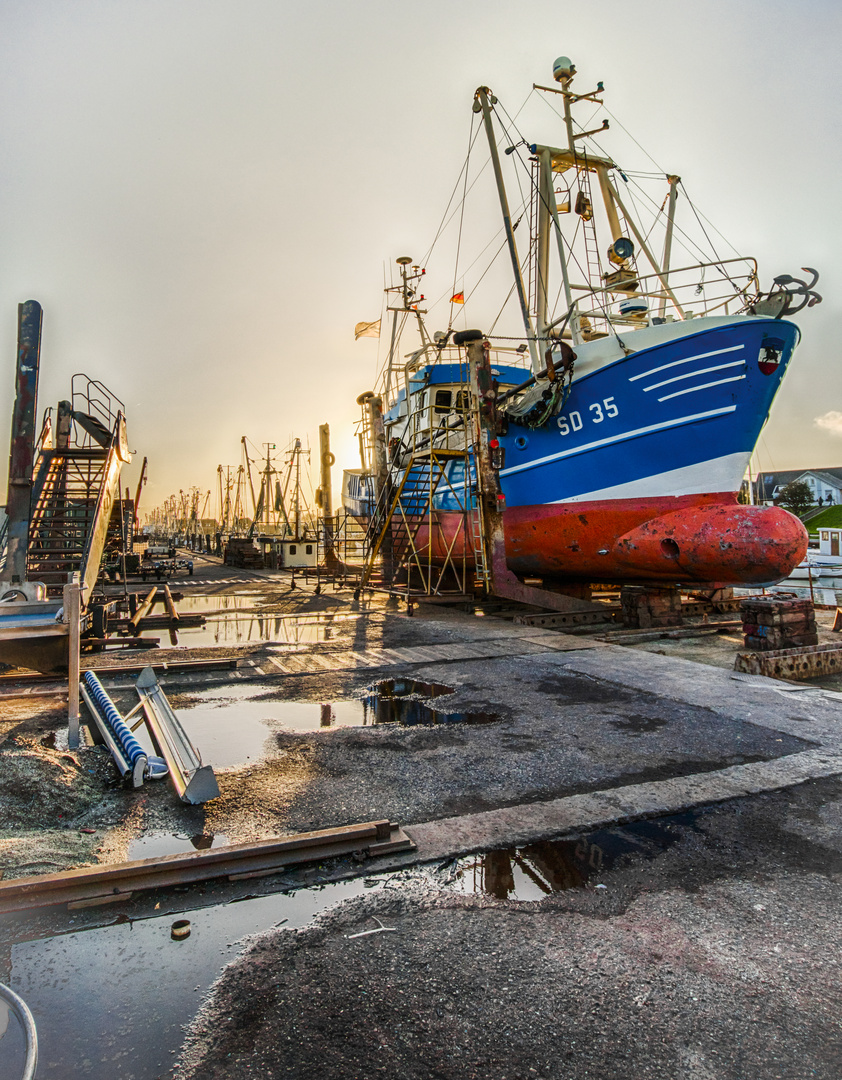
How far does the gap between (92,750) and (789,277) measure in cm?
1129

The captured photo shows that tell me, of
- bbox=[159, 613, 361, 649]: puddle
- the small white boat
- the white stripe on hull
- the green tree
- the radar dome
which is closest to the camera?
the white stripe on hull

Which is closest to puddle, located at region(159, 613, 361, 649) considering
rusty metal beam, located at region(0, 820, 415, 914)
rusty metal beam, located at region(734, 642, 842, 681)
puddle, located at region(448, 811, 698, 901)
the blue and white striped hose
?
the blue and white striped hose

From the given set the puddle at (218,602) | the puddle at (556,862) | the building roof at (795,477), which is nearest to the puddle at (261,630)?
the puddle at (218,602)

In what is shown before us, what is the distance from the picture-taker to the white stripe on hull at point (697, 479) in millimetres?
9930

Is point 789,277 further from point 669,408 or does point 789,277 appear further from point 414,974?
point 414,974

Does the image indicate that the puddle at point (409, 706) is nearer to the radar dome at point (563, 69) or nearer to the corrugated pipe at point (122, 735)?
the corrugated pipe at point (122, 735)

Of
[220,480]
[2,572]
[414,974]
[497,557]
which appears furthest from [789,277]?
[220,480]

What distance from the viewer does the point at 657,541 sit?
1026 cm

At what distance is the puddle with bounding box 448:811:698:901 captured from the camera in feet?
9.96

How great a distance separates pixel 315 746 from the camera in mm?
5133

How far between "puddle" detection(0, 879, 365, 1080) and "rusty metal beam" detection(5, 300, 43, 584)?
8962 mm

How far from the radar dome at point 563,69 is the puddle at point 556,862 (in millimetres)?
17600

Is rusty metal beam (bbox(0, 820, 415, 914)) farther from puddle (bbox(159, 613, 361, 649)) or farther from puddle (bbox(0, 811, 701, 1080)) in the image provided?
puddle (bbox(159, 613, 361, 649))

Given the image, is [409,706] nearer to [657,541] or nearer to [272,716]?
[272,716]
